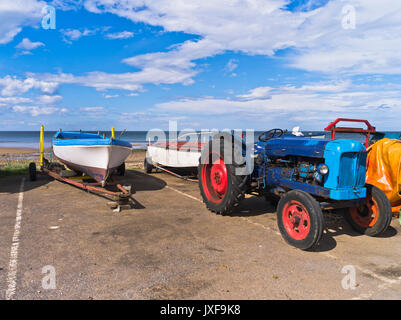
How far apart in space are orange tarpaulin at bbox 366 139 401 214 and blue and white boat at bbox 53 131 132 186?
5512mm

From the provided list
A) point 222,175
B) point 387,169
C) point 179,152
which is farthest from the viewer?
point 179,152

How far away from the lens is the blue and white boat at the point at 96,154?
6.77 metres

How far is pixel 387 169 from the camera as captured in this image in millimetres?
5508

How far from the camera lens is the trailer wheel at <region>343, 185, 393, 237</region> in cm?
415

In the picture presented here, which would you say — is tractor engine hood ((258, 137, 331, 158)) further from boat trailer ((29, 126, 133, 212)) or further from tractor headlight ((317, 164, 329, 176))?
boat trailer ((29, 126, 133, 212))

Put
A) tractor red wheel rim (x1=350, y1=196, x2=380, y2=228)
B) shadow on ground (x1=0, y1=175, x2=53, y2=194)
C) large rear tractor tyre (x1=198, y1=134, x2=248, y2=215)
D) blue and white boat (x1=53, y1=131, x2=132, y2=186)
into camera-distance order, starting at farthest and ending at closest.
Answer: shadow on ground (x1=0, y1=175, x2=53, y2=194)
blue and white boat (x1=53, y1=131, x2=132, y2=186)
large rear tractor tyre (x1=198, y1=134, x2=248, y2=215)
tractor red wheel rim (x1=350, y1=196, x2=380, y2=228)

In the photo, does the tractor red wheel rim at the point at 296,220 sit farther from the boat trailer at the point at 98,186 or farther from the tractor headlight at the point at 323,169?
the boat trailer at the point at 98,186

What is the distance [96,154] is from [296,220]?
15.9 ft

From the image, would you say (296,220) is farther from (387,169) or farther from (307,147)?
(387,169)

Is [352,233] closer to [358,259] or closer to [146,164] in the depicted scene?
[358,259]

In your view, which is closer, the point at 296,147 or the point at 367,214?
the point at 296,147

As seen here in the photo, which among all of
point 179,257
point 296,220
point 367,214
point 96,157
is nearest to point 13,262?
point 179,257

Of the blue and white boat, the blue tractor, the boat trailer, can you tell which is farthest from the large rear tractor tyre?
the blue and white boat
